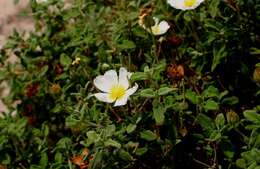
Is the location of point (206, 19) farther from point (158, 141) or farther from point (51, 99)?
point (51, 99)

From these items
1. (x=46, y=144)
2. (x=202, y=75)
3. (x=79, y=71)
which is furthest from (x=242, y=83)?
(x=46, y=144)

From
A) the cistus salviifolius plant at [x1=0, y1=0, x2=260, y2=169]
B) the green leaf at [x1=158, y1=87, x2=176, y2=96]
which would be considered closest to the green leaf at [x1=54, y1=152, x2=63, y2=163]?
the cistus salviifolius plant at [x1=0, y1=0, x2=260, y2=169]

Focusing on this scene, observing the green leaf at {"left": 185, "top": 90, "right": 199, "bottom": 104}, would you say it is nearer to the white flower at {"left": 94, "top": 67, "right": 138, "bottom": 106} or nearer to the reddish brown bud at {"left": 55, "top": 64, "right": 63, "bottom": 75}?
the white flower at {"left": 94, "top": 67, "right": 138, "bottom": 106}

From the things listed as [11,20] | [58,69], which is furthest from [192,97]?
[11,20]

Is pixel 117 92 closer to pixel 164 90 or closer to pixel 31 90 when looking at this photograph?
pixel 164 90

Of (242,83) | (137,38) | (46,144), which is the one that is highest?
(137,38)

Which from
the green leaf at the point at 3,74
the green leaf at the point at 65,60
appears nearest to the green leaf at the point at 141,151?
the green leaf at the point at 65,60

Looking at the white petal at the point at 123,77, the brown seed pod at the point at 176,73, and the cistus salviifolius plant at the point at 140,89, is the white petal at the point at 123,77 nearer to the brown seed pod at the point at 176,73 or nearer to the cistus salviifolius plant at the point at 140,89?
the cistus salviifolius plant at the point at 140,89
